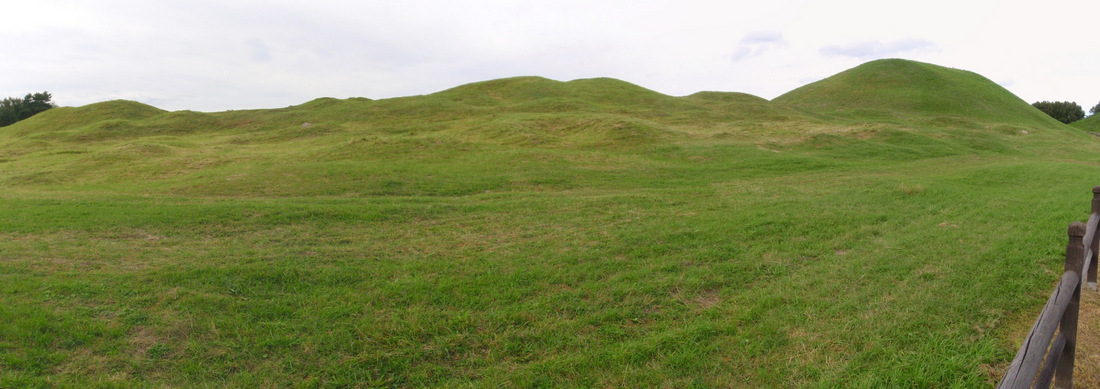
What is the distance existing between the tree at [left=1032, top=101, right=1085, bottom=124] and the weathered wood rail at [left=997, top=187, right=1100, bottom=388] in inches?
4022

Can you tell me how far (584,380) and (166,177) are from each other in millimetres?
22788

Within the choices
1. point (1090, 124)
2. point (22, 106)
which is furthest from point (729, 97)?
point (22, 106)

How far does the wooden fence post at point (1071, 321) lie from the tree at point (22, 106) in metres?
89.6

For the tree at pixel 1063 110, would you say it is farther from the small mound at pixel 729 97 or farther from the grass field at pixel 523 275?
the grass field at pixel 523 275

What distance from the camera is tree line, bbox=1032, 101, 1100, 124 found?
7331 centimetres

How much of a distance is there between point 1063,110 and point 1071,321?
104 metres

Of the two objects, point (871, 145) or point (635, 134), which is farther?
point (635, 134)

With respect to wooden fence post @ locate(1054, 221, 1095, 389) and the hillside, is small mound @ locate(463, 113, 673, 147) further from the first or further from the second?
the hillside

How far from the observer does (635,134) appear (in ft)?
98.5

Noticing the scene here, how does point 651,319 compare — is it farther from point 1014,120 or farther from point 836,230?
point 1014,120

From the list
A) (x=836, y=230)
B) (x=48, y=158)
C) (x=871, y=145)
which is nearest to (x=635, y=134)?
(x=871, y=145)

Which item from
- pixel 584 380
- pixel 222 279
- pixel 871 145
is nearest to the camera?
pixel 584 380

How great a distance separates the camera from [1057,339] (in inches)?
136

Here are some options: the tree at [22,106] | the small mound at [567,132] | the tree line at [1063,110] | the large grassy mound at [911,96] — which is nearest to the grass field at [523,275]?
the small mound at [567,132]
